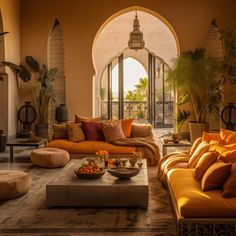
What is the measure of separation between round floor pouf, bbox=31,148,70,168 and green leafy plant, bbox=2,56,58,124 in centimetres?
353

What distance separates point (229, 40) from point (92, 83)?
3595 mm

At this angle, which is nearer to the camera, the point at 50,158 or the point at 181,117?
the point at 50,158

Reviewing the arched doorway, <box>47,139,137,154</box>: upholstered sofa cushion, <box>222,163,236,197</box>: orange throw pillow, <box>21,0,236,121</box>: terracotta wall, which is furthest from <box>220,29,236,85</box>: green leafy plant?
<box>222,163,236,197</box>: orange throw pillow

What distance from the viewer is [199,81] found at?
30.3 feet

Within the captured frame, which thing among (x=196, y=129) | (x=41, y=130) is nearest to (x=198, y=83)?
(x=196, y=129)

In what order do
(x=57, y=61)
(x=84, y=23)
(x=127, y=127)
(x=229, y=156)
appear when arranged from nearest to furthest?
(x=229, y=156), (x=127, y=127), (x=84, y=23), (x=57, y=61)

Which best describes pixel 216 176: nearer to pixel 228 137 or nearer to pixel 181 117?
pixel 228 137

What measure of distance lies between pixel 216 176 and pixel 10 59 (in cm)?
737

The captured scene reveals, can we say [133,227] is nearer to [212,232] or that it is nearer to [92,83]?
[212,232]

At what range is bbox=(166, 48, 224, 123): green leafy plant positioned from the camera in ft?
30.5

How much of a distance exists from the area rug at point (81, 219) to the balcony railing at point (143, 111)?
10175 mm

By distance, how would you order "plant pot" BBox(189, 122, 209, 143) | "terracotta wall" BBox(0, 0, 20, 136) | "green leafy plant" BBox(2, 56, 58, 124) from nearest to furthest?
"plant pot" BBox(189, 122, 209, 143)
"terracotta wall" BBox(0, 0, 20, 136)
"green leafy plant" BBox(2, 56, 58, 124)

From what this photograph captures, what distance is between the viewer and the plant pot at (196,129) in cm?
952

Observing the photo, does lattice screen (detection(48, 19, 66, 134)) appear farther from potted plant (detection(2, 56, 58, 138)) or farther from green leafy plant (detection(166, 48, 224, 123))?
green leafy plant (detection(166, 48, 224, 123))
